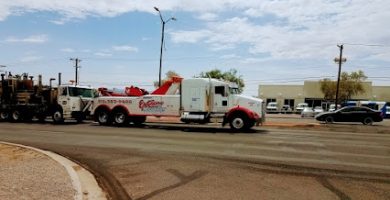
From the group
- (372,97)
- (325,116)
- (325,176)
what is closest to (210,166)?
(325,176)

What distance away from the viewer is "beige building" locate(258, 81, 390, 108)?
81.2 metres

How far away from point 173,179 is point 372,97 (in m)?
79.0

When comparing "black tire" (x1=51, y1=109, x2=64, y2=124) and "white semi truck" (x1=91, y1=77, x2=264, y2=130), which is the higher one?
"white semi truck" (x1=91, y1=77, x2=264, y2=130)

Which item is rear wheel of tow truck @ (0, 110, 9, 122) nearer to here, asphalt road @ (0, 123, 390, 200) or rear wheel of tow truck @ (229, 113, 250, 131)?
asphalt road @ (0, 123, 390, 200)

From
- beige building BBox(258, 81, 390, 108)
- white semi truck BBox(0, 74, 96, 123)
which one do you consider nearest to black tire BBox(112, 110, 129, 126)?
white semi truck BBox(0, 74, 96, 123)

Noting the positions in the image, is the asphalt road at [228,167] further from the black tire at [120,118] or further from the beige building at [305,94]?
the beige building at [305,94]

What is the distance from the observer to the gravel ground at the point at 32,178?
7.06m

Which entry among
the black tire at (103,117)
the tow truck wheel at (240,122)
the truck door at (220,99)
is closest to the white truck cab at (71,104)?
the black tire at (103,117)

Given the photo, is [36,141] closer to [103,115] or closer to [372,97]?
[103,115]

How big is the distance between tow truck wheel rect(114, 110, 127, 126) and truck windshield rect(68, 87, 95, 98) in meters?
3.44

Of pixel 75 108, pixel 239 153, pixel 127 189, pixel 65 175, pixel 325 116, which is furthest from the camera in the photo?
pixel 325 116

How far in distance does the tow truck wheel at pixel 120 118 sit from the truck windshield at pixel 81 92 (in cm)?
344

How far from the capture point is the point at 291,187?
27.8ft

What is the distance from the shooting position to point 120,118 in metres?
25.6
